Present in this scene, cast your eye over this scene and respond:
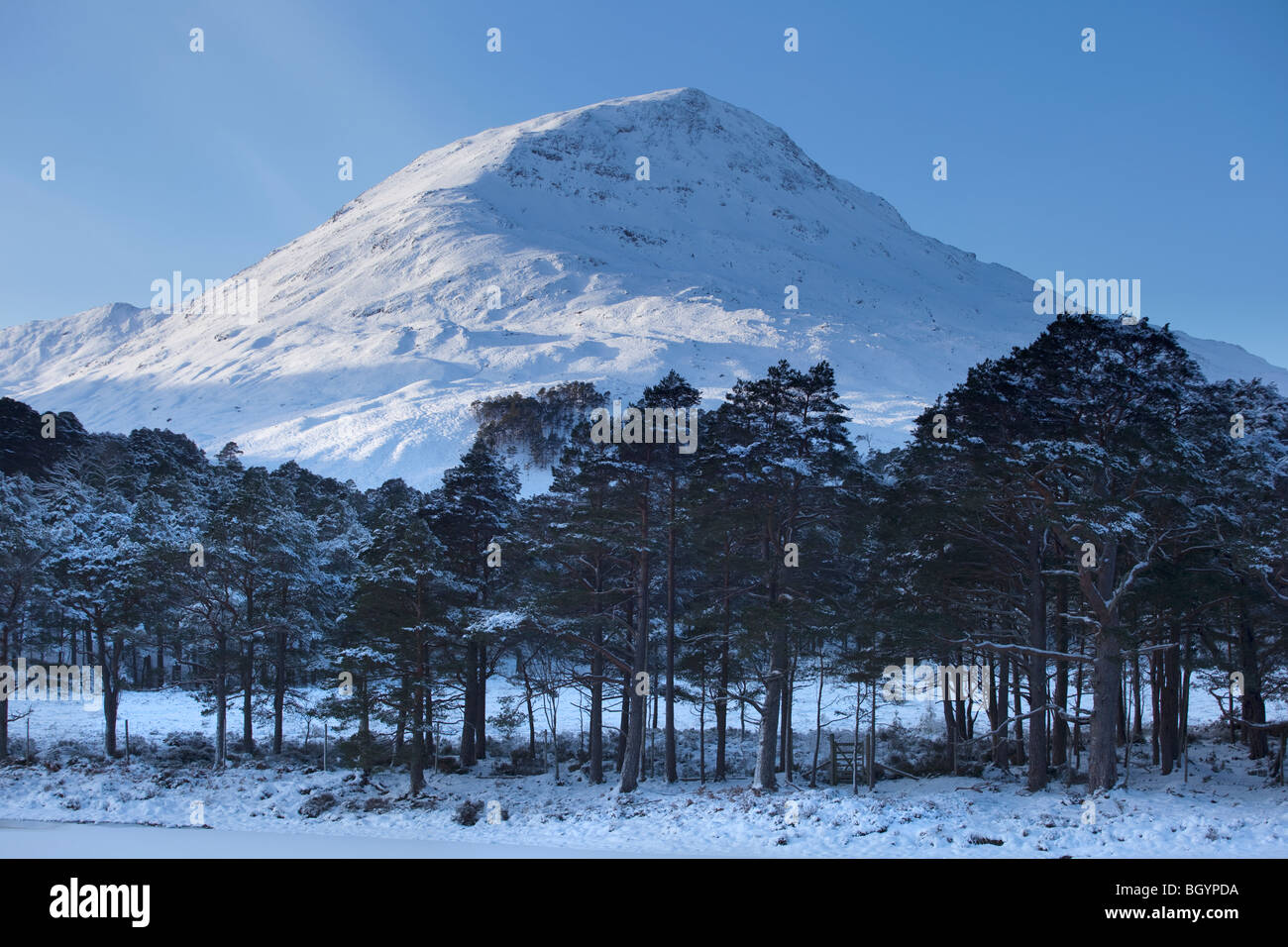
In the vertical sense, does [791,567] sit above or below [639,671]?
above

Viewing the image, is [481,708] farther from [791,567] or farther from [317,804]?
[791,567]

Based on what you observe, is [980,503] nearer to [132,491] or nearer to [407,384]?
[132,491]

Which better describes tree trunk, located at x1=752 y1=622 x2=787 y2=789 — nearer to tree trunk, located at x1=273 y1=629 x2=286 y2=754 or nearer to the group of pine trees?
the group of pine trees

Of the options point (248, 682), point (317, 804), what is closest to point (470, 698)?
point (317, 804)

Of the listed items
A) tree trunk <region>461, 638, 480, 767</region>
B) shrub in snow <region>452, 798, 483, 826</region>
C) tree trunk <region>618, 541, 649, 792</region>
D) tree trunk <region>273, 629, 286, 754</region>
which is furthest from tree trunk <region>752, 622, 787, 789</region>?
tree trunk <region>273, 629, 286, 754</region>

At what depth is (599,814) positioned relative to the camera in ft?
68.7

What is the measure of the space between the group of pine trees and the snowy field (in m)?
1.36

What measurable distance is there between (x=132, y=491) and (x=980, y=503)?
4221 centimetres

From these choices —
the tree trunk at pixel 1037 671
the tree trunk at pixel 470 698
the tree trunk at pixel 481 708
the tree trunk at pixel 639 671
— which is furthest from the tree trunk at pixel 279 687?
the tree trunk at pixel 1037 671

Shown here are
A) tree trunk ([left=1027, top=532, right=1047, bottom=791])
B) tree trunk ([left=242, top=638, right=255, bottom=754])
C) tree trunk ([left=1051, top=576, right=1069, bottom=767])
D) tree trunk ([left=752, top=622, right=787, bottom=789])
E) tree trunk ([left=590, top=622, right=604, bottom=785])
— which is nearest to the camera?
tree trunk ([left=1027, top=532, right=1047, bottom=791])

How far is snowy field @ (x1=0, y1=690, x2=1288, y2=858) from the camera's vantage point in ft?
47.0

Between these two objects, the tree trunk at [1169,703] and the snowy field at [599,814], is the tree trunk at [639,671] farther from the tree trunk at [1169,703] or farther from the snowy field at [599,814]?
the tree trunk at [1169,703]

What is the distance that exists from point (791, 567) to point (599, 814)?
819 cm

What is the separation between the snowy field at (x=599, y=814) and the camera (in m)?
14.3
